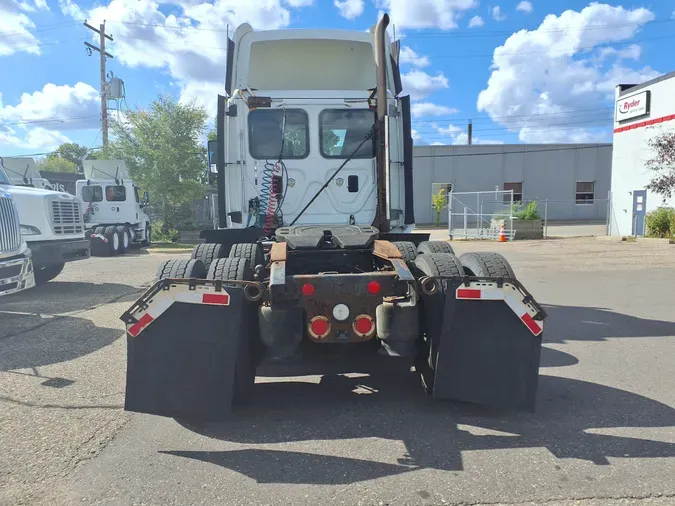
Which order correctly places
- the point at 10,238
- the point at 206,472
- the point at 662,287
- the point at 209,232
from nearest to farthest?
the point at 206,472, the point at 209,232, the point at 10,238, the point at 662,287

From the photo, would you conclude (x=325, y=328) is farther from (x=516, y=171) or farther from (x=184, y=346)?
(x=516, y=171)

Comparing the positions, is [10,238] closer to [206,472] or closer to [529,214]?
[206,472]

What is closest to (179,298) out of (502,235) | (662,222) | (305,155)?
(305,155)

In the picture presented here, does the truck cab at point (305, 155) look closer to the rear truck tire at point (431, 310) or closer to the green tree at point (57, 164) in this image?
the rear truck tire at point (431, 310)

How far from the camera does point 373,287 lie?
3686 mm

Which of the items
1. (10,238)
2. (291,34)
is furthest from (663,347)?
(10,238)

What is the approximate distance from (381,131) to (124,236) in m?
17.5

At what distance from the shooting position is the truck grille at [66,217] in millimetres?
10594

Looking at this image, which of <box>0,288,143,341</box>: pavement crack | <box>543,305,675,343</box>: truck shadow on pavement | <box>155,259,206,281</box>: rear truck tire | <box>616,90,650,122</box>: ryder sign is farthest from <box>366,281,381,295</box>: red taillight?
<box>616,90,650,122</box>: ryder sign

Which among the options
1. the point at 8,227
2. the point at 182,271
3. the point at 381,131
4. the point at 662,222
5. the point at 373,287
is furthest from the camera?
the point at 662,222

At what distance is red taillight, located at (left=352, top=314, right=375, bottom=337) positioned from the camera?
3.78 meters

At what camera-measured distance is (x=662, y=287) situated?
1052 centimetres

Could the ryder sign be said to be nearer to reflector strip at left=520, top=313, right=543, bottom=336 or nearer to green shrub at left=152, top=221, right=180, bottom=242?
green shrub at left=152, top=221, right=180, bottom=242

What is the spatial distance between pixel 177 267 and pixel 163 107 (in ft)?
88.2
